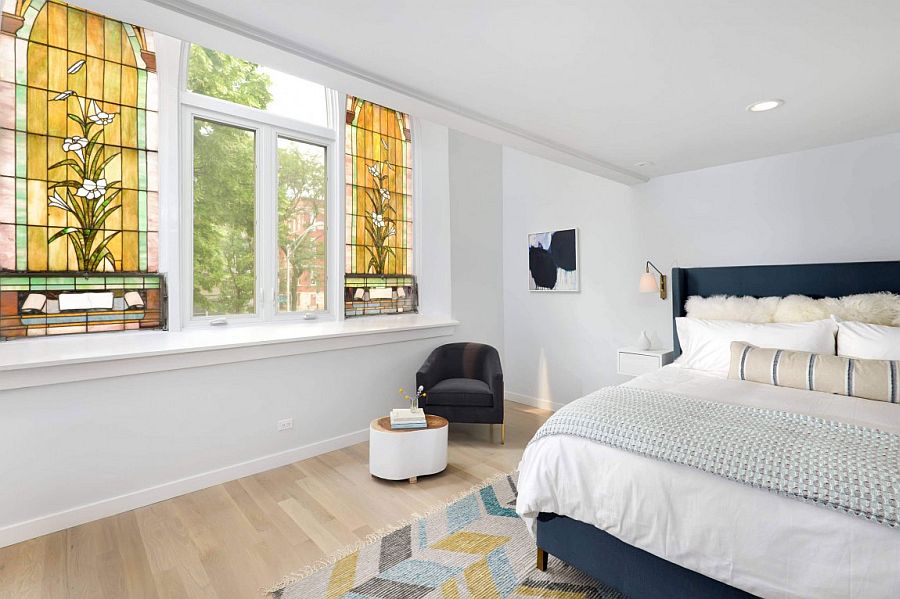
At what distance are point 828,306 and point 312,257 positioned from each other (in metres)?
3.77

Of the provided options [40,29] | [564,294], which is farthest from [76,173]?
[564,294]

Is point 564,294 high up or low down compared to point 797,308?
up

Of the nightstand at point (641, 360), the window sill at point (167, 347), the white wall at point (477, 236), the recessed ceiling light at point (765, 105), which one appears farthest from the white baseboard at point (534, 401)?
the recessed ceiling light at point (765, 105)

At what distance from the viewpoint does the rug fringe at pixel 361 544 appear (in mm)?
2016

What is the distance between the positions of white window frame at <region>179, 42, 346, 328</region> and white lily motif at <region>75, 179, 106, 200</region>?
0.46 meters

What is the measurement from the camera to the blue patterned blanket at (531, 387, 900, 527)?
4.44 feet

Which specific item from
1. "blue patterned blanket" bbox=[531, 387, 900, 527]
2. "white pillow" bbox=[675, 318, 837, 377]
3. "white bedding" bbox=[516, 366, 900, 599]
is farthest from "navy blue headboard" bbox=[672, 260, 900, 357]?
"blue patterned blanket" bbox=[531, 387, 900, 527]

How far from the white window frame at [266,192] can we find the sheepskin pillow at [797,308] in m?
2.98

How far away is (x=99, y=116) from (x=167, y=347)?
1540 mm

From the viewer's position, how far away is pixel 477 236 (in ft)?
15.7

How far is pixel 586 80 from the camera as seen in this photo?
2.15m

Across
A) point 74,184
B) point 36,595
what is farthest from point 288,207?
point 36,595

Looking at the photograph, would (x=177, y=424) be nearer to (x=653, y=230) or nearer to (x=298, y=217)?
(x=298, y=217)

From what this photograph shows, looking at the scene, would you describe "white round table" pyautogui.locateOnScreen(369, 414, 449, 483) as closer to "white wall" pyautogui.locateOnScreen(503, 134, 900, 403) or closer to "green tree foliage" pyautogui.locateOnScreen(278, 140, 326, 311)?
"green tree foliage" pyautogui.locateOnScreen(278, 140, 326, 311)
